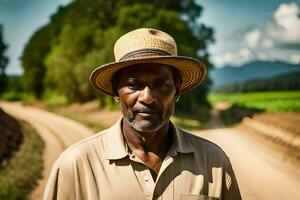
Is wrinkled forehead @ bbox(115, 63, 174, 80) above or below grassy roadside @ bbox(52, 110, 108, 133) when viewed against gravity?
above

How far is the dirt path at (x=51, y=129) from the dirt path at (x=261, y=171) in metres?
4.09

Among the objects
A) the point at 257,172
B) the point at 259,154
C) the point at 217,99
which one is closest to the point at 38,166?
the point at 257,172

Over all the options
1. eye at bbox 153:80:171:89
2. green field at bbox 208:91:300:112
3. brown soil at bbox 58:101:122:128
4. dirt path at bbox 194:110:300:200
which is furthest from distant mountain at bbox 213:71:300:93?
eye at bbox 153:80:171:89

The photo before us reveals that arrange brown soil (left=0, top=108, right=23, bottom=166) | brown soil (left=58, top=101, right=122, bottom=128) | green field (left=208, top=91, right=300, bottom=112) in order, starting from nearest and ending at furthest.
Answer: brown soil (left=0, top=108, right=23, bottom=166), green field (left=208, top=91, right=300, bottom=112), brown soil (left=58, top=101, right=122, bottom=128)

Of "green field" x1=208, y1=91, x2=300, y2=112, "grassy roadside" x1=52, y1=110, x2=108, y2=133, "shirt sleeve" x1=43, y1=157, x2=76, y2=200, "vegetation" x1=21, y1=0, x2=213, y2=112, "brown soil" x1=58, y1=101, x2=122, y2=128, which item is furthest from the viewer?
"vegetation" x1=21, y1=0, x2=213, y2=112

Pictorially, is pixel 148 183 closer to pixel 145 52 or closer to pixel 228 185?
pixel 228 185

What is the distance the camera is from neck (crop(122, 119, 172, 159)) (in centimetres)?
212

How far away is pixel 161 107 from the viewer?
208cm

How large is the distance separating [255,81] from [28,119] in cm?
1900

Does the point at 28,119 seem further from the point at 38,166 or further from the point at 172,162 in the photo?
the point at 172,162

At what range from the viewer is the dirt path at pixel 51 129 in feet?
38.2

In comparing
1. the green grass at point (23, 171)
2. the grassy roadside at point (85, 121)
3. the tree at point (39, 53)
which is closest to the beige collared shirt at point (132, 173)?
the green grass at point (23, 171)

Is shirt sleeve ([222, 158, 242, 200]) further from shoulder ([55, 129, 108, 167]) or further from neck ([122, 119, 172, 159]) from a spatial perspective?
shoulder ([55, 129, 108, 167])

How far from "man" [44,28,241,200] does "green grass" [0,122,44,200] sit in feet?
19.1
